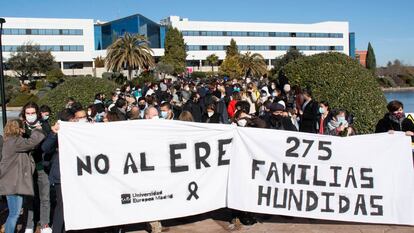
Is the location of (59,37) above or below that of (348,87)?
above

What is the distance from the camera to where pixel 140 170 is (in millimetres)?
6125

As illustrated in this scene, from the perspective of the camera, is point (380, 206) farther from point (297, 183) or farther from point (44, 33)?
point (44, 33)

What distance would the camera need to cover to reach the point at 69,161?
5816 mm

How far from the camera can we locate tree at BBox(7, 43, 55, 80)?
61.0m

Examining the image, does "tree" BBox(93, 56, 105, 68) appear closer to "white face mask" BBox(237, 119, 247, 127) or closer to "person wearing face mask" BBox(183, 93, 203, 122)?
"person wearing face mask" BBox(183, 93, 203, 122)

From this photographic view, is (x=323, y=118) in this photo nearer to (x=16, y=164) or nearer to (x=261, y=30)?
(x=16, y=164)

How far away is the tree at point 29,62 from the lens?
61.0 m

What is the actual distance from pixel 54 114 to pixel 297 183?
8.01m

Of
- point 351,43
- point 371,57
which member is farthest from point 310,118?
point 351,43

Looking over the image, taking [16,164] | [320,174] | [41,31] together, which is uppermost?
[41,31]

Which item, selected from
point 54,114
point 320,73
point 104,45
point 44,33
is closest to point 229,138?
point 320,73

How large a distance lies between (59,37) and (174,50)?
20731 mm

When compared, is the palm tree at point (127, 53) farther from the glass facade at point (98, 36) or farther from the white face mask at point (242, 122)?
the white face mask at point (242, 122)

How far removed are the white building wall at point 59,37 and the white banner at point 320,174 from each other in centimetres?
7440
